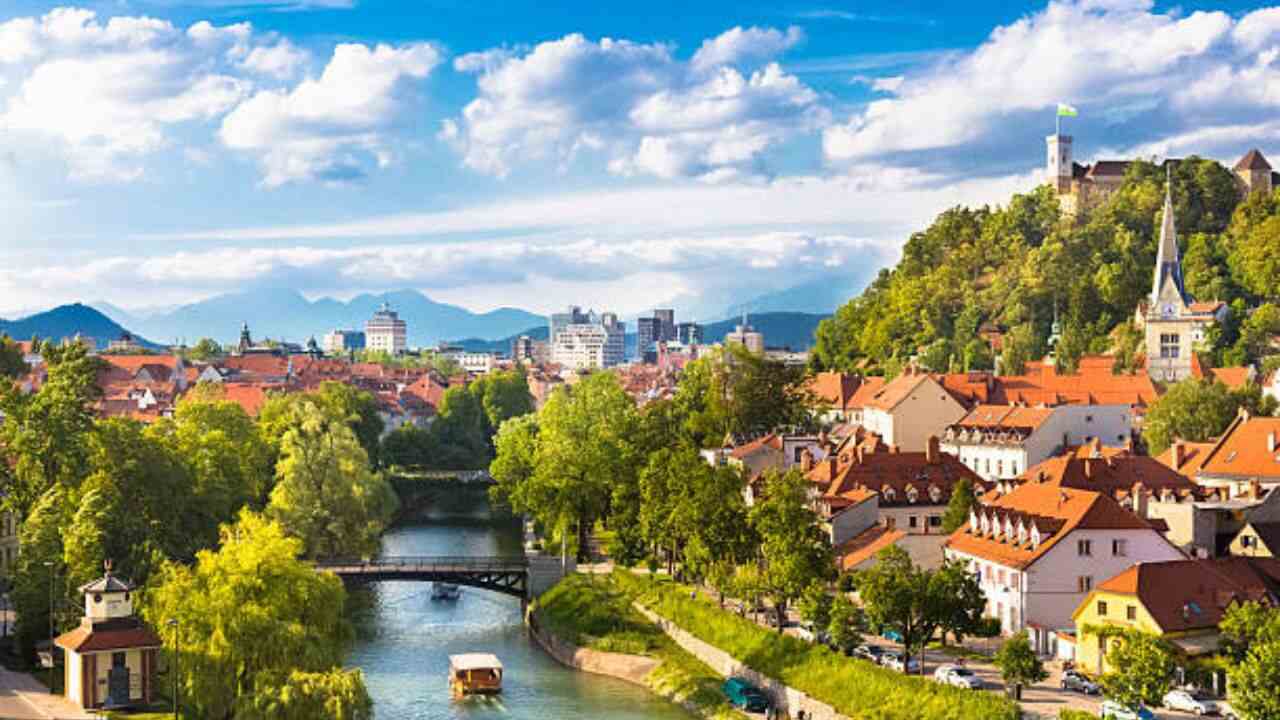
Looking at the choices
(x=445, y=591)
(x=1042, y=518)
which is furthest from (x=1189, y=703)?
(x=445, y=591)

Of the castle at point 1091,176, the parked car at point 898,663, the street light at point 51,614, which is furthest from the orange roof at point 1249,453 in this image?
the castle at point 1091,176

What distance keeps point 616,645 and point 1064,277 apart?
71997 mm

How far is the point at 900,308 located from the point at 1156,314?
A: 24123 millimetres

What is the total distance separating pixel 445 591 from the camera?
234ft

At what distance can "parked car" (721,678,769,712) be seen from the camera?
49.2m

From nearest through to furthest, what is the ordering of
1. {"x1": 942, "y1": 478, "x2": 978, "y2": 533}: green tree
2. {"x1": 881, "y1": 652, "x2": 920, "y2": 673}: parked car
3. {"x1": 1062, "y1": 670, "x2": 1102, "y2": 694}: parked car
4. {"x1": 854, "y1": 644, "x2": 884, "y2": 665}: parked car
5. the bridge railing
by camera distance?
{"x1": 1062, "y1": 670, "x2": 1102, "y2": 694}: parked car
{"x1": 881, "y1": 652, "x2": 920, "y2": 673}: parked car
{"x1": 854, "y1": 644, "x2": 884, "y2": 665}: parked car
{"x1": 942, "y1": 478, "x2": 978, "y2": 533}: green tree
the bridge railing

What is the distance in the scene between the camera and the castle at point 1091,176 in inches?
5197

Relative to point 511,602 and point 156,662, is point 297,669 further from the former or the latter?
point 511,602

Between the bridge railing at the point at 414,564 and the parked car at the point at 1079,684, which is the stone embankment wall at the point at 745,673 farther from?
the bridge railing at the point at 414,564

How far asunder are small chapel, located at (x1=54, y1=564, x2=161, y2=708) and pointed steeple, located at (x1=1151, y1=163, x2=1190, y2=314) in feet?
267

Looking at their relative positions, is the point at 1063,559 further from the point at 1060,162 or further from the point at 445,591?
the point at 1060,162

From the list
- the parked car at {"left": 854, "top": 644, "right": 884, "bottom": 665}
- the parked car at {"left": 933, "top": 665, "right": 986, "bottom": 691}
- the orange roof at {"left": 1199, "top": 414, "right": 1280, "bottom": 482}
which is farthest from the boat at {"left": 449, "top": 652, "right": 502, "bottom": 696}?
the orange roof at {"left": 1199, "top": 414, "right": 1280, "bottom": 482}

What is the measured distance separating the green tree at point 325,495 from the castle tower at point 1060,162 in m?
92.4

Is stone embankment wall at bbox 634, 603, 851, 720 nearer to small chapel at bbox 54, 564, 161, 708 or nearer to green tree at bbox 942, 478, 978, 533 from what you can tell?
green tree at bbox 942, 478, 978, 533
